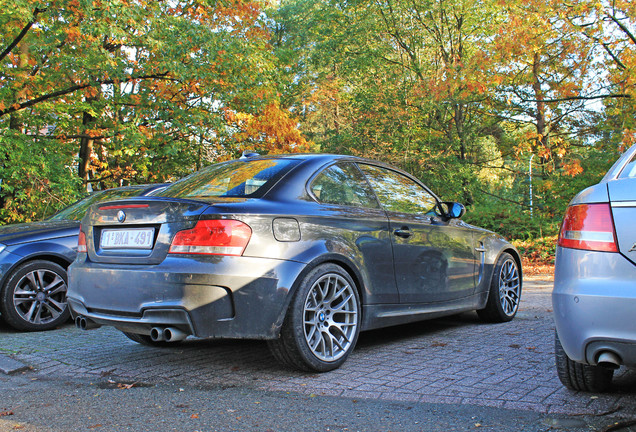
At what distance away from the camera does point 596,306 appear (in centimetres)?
285

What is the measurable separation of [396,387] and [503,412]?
72 centimetres

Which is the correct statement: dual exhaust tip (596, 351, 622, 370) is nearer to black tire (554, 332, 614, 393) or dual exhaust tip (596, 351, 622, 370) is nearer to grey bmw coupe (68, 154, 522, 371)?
black tire (554, 332, 614, 393)

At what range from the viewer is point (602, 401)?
330cm

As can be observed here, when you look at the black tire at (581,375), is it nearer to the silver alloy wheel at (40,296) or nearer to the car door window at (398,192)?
the car door window at (398,192)

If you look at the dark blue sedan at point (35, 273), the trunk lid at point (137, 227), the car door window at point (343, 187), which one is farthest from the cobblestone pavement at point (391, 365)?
the car door window at point (343, 187)

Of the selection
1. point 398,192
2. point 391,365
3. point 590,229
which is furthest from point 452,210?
point 590,229

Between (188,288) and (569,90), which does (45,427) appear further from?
(569,90)

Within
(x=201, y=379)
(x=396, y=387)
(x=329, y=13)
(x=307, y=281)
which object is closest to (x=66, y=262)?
(x=201, y=379)

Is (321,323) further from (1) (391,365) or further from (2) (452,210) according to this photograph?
(2) (452,210)

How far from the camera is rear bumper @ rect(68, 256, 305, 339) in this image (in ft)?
11.8

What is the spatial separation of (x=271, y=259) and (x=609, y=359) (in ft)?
6.52

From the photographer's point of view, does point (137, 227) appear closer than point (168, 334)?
No

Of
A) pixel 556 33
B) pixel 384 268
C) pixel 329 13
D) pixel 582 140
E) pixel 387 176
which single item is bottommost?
pixel 384 268

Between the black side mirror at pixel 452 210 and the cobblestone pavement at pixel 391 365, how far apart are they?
1.11m
